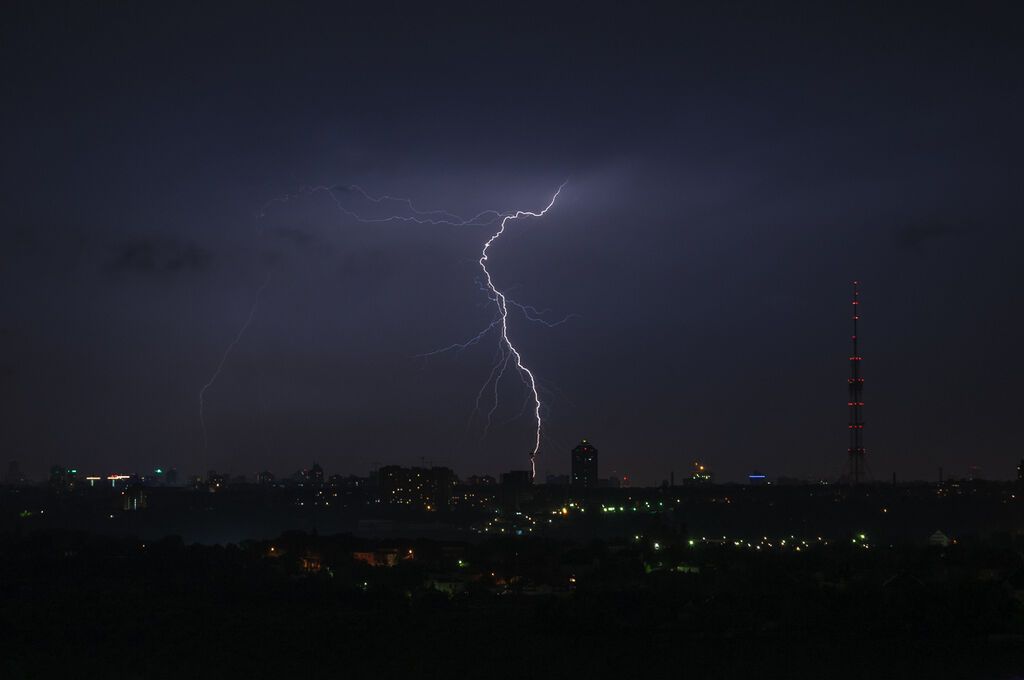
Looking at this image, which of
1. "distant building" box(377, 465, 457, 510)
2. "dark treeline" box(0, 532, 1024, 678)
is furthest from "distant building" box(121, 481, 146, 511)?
"dark treeline" box(0, 532, 1024, 678)

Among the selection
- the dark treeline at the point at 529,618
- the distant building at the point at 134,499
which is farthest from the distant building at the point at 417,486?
the dark treeline at the point at 529,618

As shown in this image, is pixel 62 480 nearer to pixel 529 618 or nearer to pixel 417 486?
pixel 417 486

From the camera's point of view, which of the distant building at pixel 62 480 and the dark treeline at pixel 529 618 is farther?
the distant building at pixel 62 480

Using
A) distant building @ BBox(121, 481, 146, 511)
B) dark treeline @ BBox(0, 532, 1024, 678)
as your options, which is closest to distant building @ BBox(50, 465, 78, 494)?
distant building @ BBox(121, 481, 146, 511)

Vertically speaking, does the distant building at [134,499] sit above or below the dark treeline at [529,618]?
above

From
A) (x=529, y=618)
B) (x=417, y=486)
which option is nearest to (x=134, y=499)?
(x=417, y=486)

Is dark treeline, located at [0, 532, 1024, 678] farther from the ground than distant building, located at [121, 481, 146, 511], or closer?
closer

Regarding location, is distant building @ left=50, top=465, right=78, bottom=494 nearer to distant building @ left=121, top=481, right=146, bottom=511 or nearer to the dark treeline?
distant building @ left=121, top=481, right=146, bottom=511

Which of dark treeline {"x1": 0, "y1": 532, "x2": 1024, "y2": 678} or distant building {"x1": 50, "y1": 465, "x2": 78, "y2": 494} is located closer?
dark treeline {"x1": 0, "y1": 532, "x2": 1024, "y2": 678}

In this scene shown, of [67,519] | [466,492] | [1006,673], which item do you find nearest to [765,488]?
[466,492]

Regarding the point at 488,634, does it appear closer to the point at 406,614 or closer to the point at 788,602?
the point at 406,614

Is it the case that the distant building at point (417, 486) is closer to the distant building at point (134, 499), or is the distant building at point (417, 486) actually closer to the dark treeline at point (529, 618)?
the distant building at point (134, 499)
